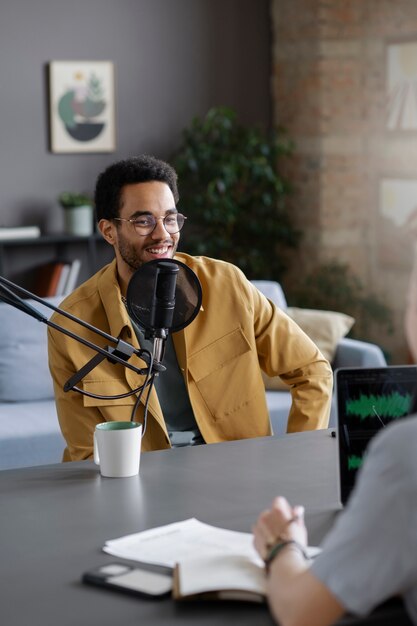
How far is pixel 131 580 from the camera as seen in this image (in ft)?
5.05

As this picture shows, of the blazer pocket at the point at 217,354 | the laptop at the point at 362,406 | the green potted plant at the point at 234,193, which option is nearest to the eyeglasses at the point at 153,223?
the blazer pocket at the point at 217,354

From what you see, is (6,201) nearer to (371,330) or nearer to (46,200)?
(46,200)

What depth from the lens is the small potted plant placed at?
226 inches

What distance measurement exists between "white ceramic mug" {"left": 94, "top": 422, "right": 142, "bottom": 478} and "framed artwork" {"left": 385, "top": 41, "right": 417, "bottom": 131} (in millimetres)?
4019

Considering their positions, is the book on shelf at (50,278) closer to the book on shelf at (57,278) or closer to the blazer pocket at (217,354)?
the book on shelf at (57,278)

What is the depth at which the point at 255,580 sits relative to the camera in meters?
1.49

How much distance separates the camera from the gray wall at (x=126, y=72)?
225 inches

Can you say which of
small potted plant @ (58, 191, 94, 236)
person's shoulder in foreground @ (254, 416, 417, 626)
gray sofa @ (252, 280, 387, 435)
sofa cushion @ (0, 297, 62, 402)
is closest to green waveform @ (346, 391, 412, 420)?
person's shoulder in foreground @ (254, 416, 417, 626)

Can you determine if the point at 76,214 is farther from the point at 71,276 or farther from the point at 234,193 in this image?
the point at 234,193

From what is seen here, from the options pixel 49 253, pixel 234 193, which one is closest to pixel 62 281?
Answer: pixel 49 253

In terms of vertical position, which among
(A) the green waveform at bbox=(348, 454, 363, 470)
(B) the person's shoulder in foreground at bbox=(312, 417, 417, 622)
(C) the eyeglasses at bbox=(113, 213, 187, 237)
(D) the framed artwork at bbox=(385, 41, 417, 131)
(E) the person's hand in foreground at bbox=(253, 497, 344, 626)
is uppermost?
(D) the framed artwork at bbox=(385, 41, 417, 131)

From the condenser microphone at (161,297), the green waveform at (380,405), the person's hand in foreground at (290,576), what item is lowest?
the person's hand in foreground at (290,576)

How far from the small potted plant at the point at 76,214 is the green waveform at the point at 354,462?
4020 mm

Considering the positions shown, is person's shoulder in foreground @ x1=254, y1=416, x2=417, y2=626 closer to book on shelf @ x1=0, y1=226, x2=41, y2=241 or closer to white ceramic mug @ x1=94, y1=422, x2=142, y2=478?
white ceramic mug @ x1=94, y1=422, x2=142, y2=478
